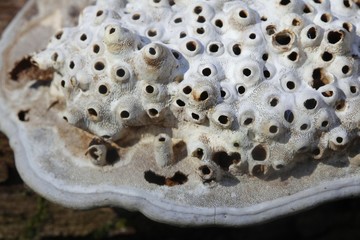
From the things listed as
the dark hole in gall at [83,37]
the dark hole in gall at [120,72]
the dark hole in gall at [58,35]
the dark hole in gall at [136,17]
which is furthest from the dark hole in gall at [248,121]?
the dark hole in gall at [58,35]

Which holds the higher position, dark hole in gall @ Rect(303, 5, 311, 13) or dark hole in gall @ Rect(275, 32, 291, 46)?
dark hole in gall @ Rect(303, 5, 311, 13)

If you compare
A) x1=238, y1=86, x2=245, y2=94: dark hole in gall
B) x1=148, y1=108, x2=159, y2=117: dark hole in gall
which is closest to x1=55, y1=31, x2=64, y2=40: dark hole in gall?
x1=148, y1=108, x2=159, y2=117: dark hole in gall

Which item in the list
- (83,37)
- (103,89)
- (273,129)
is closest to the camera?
(273,129)

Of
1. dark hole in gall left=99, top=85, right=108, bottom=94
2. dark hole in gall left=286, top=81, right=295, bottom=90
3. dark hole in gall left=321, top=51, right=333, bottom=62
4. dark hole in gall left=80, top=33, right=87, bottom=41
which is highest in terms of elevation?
dark hole in gall left=321, top=51, right=333, bottom=62

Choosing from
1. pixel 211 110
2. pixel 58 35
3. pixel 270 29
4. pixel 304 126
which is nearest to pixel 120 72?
Result: pixel 211 110

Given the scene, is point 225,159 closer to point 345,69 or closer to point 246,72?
point 246,72

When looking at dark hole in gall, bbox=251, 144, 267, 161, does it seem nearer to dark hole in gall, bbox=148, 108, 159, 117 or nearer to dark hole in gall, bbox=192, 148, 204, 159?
dark hole in gall, bbox=192, 148, 204, 159

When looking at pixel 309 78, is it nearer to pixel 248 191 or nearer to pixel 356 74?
pixel 356 74

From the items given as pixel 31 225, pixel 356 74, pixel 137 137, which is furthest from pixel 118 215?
pixel 356 74
